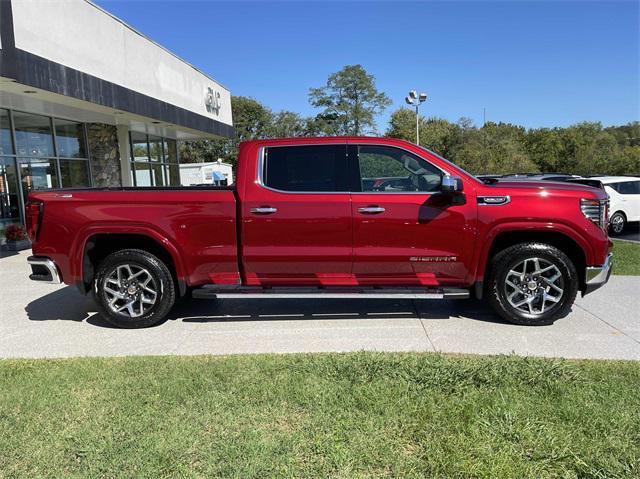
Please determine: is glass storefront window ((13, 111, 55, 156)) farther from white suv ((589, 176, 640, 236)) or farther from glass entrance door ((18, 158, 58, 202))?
white suv ((589, 176, 640, 236))

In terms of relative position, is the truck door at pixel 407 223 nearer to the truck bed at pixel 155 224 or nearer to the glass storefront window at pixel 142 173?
the truck bed at pixel 155 224

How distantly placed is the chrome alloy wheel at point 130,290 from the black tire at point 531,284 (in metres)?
3.71

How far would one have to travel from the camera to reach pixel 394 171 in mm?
5324

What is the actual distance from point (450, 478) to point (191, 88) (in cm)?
1715

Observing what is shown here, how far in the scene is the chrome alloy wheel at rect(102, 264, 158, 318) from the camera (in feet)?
17.9

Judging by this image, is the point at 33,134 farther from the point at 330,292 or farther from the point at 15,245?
the point at 330,292

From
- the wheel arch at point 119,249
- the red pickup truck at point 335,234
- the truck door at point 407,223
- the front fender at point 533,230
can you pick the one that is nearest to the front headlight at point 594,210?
the red pickup truck at point 335,234

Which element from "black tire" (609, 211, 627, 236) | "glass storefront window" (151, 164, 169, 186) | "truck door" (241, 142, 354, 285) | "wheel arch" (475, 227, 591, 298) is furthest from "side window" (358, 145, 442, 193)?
"glass storefront window" (151, 164, 169, 186)

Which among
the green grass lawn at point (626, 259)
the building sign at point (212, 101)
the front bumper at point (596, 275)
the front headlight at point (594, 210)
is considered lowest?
the green grass lawn at point (626, 259)

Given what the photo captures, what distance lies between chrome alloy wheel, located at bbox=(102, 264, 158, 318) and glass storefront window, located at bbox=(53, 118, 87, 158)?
1022 cm

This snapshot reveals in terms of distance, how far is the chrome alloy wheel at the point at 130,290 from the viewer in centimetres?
546

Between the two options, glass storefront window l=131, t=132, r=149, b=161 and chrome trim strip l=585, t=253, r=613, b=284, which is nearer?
chrome trim strip l=585, t=253, r=613, b=284

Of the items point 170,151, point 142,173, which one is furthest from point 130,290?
point 170,151

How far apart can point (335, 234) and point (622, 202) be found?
1251 cm
